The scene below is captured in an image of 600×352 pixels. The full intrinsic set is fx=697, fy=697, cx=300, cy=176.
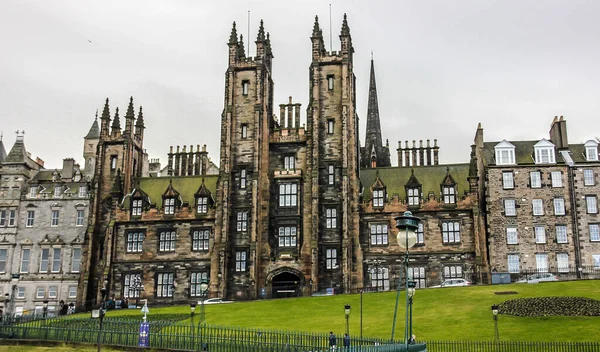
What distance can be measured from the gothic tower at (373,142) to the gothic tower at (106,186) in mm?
31093

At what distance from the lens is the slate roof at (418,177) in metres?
67.9

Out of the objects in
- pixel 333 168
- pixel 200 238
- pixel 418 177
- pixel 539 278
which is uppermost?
pixel 333 168

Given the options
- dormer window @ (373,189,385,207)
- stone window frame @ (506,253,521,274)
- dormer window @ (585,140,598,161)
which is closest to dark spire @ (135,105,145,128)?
dormer window @ (373,189,385,207)

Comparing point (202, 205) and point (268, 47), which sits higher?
point (268, 47)

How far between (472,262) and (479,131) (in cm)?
1394

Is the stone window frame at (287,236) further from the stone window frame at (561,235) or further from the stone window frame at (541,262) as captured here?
the stone window frame at (561,235)

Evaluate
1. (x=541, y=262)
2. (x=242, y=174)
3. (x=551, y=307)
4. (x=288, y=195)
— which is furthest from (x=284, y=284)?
(x=551, y=307)

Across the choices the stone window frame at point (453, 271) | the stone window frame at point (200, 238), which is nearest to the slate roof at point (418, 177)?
the stone window frame at point (453, 271)

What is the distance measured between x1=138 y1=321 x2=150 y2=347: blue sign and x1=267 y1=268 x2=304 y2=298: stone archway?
2798 centimetres

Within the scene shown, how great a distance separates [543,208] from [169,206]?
119ft

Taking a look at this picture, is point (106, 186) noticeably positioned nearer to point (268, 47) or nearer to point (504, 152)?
point (268, 47)

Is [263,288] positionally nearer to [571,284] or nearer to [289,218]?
[289,218]

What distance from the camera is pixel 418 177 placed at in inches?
2739

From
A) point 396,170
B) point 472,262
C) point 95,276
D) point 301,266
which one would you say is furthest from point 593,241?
point 95,276
